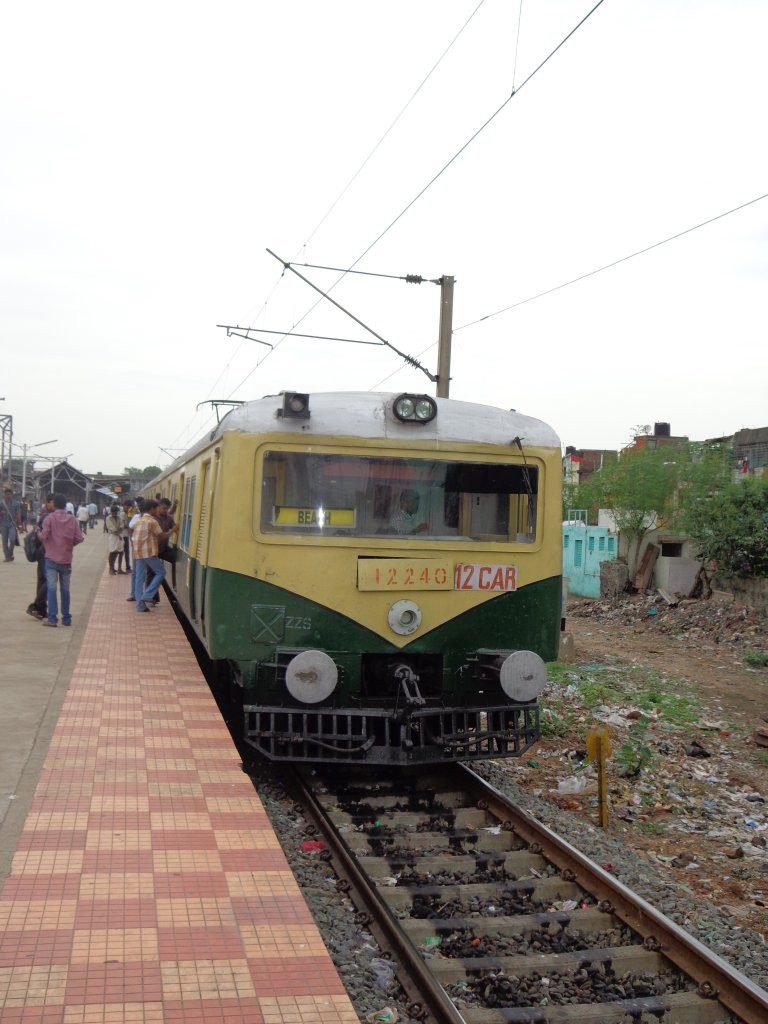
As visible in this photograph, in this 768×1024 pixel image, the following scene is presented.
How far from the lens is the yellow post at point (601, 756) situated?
6648 millimetres

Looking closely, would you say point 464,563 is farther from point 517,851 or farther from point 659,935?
point 659,935

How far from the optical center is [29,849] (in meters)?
4.22

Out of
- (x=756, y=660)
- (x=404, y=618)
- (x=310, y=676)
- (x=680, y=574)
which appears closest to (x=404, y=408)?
(x=404, y=618)

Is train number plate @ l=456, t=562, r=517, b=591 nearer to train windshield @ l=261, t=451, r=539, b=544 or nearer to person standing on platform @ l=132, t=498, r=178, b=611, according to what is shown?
train windshield @ l=261, t=451, r=539, b=544

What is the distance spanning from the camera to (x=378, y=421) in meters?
6.49

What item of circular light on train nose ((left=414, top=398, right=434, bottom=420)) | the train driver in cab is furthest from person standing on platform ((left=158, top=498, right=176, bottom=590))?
circular light on train nose ((left=414, top=398, right=434, bottom=420))

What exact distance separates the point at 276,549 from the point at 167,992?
134 inches

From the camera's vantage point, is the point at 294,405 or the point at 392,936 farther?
the point at 294,405

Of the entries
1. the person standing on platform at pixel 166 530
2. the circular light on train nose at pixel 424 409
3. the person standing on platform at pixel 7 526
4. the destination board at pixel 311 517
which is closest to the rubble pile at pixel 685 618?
the person standing on platform at pixel 166 530

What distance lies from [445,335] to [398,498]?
745 cm

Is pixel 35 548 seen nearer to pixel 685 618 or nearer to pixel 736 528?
pixel 685 618

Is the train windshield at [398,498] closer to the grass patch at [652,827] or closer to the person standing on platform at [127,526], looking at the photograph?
the grass patch at [652,827]

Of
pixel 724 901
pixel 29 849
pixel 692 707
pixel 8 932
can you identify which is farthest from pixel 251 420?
pixel 692 707

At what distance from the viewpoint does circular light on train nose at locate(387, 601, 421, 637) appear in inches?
249
